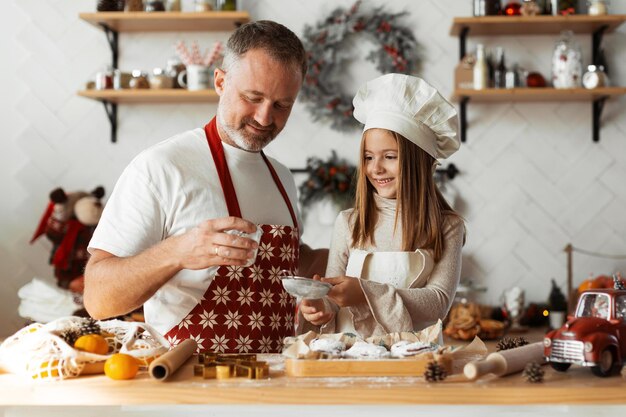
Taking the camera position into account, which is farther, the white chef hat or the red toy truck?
the white chef hat

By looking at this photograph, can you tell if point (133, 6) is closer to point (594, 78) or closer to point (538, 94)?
point (538, 94)

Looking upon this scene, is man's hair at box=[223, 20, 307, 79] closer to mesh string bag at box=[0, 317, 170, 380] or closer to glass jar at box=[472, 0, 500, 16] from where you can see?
mesh string bag at box=[0, 317, 170, 380]

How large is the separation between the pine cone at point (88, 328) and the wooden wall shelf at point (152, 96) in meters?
2.00

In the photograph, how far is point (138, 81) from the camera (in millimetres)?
3451

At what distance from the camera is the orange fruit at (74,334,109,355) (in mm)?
1350

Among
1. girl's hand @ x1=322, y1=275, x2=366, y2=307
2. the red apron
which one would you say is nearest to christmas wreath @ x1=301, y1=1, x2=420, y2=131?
the red apron

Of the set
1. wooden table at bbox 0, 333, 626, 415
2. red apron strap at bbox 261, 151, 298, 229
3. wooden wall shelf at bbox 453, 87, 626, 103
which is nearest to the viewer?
wooden table at bbox 0, 333, 626, 415

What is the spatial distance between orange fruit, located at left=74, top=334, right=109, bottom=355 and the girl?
0.60m

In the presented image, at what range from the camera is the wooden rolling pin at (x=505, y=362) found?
4.07ft

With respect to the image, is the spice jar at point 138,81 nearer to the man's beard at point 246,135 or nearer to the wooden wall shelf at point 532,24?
the wooden wall shelf at point 532,24

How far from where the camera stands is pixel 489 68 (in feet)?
11.3

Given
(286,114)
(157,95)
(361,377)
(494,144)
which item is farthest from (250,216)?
(494,144)

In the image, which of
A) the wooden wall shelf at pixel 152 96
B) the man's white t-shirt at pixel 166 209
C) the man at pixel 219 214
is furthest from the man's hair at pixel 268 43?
the wooden wall shelf at pixel 152 96

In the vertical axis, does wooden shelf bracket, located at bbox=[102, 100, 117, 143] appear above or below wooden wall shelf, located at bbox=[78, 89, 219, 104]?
below
